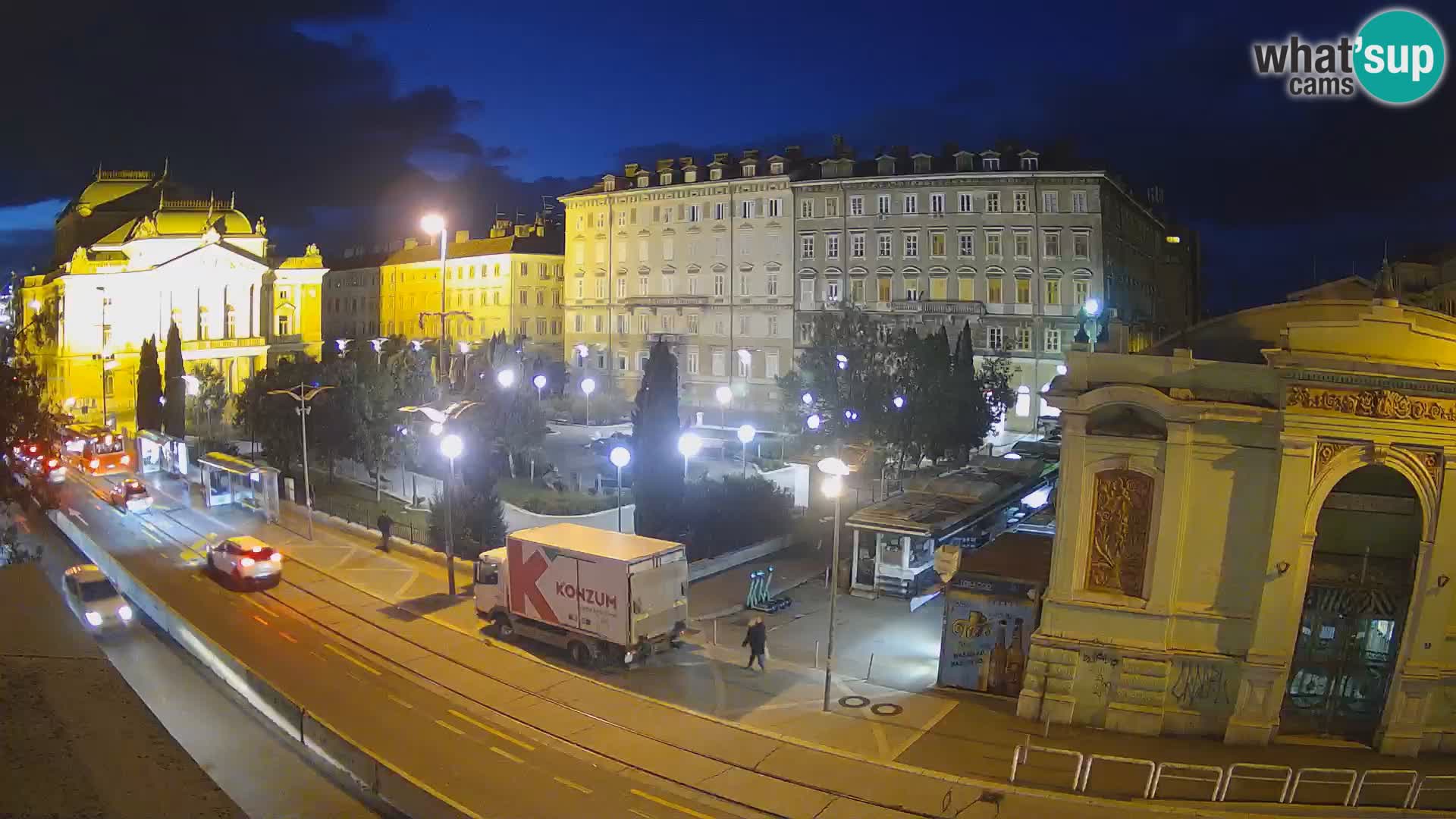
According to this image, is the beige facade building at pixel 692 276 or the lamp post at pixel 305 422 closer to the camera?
the lamp post at pixel 305 422

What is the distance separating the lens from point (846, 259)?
210 feet

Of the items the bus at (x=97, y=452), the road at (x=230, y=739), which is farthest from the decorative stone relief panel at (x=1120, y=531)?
the bus at (x=97, y=452)

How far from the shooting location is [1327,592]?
1862 cm

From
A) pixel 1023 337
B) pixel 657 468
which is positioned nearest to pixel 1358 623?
pixel 657 468

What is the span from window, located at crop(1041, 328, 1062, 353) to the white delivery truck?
1581 inches

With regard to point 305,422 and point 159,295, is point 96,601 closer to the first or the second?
point 305,422

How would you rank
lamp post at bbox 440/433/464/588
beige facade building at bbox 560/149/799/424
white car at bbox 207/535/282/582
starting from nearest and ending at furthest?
1. lamp post at bbox 440/433/464/588
2. white car at bbox 207/535/282/582
3. beige facade building at bbox 560/149/799/424

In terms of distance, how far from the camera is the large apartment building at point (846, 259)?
57594 millimetres

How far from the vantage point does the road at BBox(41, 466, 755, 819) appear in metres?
15.9

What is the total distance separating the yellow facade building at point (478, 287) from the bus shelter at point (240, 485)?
1360 inches

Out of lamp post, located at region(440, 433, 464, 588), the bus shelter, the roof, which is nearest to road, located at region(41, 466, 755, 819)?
lamp post, located at region(440, 433, 464, 588)

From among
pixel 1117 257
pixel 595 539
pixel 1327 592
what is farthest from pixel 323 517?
pixel 1117 257

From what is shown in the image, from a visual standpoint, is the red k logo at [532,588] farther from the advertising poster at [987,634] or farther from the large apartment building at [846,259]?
the large apartment building at [846,259]

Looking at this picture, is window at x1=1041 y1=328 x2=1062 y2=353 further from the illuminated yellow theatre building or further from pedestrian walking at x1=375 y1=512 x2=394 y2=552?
the illuminated yellow theatre building
